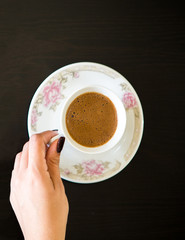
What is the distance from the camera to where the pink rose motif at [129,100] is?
94cm

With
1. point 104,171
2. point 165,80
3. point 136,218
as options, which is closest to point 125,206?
point 136,218

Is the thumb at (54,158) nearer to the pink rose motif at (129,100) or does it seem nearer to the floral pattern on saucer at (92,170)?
the floral pattern on saucer at (92,170)

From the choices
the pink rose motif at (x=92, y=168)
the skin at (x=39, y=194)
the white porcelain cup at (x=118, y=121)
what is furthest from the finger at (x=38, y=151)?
the pink rose motif at (x=92, y=168)

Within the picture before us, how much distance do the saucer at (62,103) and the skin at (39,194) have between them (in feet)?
0.49


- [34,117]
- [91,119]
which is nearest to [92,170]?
[91,119]

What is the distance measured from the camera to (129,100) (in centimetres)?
95

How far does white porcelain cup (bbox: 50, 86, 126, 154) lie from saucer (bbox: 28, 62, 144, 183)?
30 mm

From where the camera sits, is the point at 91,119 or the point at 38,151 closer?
the point at 38,151

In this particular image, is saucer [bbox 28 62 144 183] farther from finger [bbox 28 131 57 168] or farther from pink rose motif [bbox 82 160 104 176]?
finger [bbox 28 131 57 168]

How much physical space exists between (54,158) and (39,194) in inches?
4.9

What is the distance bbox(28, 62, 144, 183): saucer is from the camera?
91cm

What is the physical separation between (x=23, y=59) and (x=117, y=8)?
44cm

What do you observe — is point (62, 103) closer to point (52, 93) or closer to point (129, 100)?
point (52, 93)

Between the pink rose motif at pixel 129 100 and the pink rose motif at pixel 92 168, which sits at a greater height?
the pink rose motif at pixel 129 100
